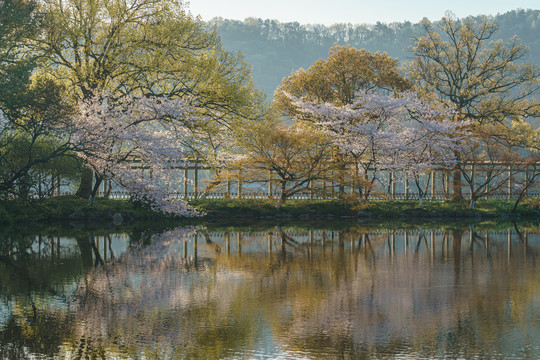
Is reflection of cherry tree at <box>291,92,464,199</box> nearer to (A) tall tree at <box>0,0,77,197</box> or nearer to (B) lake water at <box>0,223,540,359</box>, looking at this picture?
(A) tall tree at <box>0,0,77,197</box>

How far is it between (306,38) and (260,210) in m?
109

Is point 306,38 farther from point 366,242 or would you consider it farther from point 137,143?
point 366,242

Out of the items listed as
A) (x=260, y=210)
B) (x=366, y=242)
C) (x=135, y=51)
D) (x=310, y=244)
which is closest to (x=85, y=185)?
(x=135, y=51)

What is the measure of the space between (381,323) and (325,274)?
4.60 m

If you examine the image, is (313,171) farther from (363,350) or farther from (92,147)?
(363,350)

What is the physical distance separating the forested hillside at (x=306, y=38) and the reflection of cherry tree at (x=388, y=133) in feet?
242

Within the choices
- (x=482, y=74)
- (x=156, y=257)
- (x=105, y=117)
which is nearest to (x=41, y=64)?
(x=105, y=117)

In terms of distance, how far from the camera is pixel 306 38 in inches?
5369

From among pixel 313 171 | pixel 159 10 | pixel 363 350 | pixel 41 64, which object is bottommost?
pixel 363 350

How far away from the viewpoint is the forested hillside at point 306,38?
119m

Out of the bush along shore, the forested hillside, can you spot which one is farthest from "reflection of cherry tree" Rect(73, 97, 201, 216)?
the forested hillside

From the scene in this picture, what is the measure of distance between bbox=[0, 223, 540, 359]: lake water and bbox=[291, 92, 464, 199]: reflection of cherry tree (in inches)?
705

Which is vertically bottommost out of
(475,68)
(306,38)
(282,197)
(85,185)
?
(282,197)

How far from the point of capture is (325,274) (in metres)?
12.9
